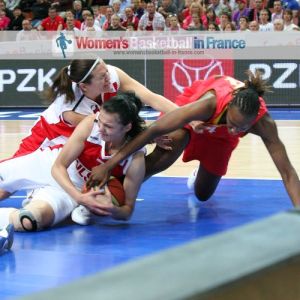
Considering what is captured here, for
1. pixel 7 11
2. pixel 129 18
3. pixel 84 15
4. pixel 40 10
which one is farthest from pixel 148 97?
pixel 40 10

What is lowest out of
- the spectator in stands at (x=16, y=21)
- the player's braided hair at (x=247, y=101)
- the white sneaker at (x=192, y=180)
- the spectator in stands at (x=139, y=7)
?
the spectator in stands at (x=16, y=21)

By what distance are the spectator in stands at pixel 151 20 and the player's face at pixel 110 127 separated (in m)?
10.9

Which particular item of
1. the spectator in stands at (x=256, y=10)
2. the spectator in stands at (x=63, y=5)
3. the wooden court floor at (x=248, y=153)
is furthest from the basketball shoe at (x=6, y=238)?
the spectator in stands at (x=63, y=5)

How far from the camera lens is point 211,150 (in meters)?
5.97

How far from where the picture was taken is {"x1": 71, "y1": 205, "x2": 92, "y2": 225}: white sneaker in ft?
18.2

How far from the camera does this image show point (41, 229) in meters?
5.36

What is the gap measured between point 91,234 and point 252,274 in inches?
164

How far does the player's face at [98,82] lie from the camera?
5355mm

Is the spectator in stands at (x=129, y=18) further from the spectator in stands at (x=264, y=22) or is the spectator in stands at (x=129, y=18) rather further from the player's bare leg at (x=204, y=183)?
the player's bare leg at (x=204, y=183)

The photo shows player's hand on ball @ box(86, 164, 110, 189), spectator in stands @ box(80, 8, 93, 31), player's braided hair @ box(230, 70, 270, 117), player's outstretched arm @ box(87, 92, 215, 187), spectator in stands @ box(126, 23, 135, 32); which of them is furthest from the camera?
spectator in stands @ box(80, 8, 93, 31)

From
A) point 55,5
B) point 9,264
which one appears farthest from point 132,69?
point 9,264

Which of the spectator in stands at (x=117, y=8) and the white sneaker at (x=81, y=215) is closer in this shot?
the white sneaker at (x=81, y=215)

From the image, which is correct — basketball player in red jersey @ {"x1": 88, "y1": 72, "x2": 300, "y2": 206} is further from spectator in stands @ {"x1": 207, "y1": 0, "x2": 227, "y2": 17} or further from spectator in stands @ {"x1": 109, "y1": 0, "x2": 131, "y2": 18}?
spectator in stands @ {"x1": 109, "y1": 0, "x2": 131, "y2": 18}

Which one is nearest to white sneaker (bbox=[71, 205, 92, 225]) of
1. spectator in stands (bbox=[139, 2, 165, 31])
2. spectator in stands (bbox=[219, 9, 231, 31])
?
spectator in stands (bbox=[219, 9, 231, 31])
